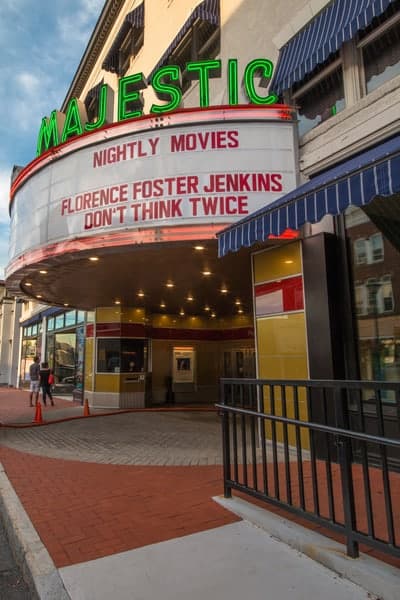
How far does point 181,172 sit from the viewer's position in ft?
25.6

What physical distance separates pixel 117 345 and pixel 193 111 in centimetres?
978

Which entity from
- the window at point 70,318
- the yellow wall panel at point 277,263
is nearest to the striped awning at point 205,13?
the yellow wall panel at point 277,263

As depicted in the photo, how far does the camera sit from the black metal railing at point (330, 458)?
2883 mm

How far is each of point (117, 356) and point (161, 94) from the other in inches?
379

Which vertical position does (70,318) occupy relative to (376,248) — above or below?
above

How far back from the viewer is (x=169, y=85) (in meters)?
8.65

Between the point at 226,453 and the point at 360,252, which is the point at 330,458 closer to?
the point at 226,453

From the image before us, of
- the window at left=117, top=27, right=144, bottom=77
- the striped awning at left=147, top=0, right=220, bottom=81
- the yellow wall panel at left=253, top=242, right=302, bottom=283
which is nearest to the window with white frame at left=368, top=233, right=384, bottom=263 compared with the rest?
the yellow wall panel at left=253, top=242, right=302, bottom=283

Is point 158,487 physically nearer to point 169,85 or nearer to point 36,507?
point 36,507

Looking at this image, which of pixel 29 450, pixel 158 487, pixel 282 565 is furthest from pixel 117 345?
pixel 282 565

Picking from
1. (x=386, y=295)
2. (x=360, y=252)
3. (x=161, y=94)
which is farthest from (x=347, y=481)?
(x=161, y=94)

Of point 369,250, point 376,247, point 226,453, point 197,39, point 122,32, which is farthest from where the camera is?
point 122,32

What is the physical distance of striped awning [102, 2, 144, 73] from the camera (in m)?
15.5

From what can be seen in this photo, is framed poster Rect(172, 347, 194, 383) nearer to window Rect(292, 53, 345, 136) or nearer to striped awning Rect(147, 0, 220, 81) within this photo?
striped awning Rect(147, 0, 220, 81)
